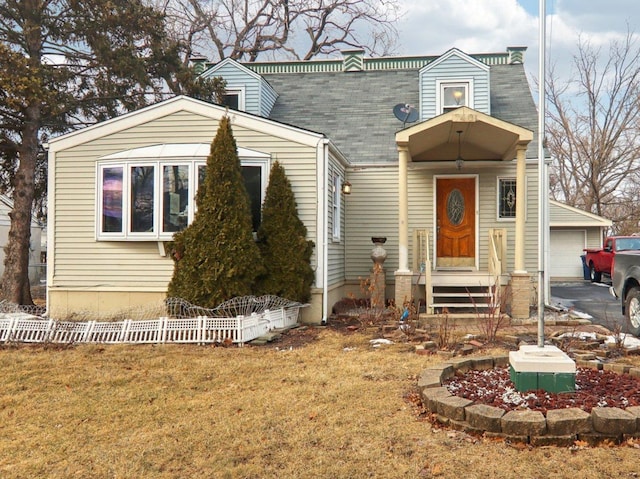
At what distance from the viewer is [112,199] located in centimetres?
919

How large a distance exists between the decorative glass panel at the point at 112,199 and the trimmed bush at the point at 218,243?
158 cm

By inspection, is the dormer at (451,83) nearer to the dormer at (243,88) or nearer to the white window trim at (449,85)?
the white window trim at (449,85)

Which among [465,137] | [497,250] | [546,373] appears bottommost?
[546,373]

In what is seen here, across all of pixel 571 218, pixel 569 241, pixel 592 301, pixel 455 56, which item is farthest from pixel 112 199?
pixel 569 241

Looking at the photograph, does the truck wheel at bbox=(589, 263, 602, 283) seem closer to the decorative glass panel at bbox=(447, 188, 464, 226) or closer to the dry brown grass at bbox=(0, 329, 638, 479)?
the decorative glass panel at bbox=(447, 188, 464, 226)

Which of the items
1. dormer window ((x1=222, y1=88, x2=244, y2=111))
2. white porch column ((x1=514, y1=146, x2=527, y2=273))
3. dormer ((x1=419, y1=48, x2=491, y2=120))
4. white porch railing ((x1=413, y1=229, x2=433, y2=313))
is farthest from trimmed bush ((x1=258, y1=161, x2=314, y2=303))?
dormer ((x1=419, y1=48, x2=491, y2=120))

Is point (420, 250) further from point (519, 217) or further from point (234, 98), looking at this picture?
point (234, 98)

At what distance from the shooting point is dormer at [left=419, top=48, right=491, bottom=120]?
12.9 metres

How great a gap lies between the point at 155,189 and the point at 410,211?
557 centimetres

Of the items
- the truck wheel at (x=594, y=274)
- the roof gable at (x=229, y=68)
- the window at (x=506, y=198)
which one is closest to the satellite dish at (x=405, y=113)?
the window at (x=506, y=198)

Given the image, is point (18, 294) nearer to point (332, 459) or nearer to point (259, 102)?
point (259, 102)

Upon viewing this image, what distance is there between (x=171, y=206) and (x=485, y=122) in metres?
5.48

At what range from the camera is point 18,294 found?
10.9 meters

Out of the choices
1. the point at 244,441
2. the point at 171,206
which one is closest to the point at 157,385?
the point at 244,441
